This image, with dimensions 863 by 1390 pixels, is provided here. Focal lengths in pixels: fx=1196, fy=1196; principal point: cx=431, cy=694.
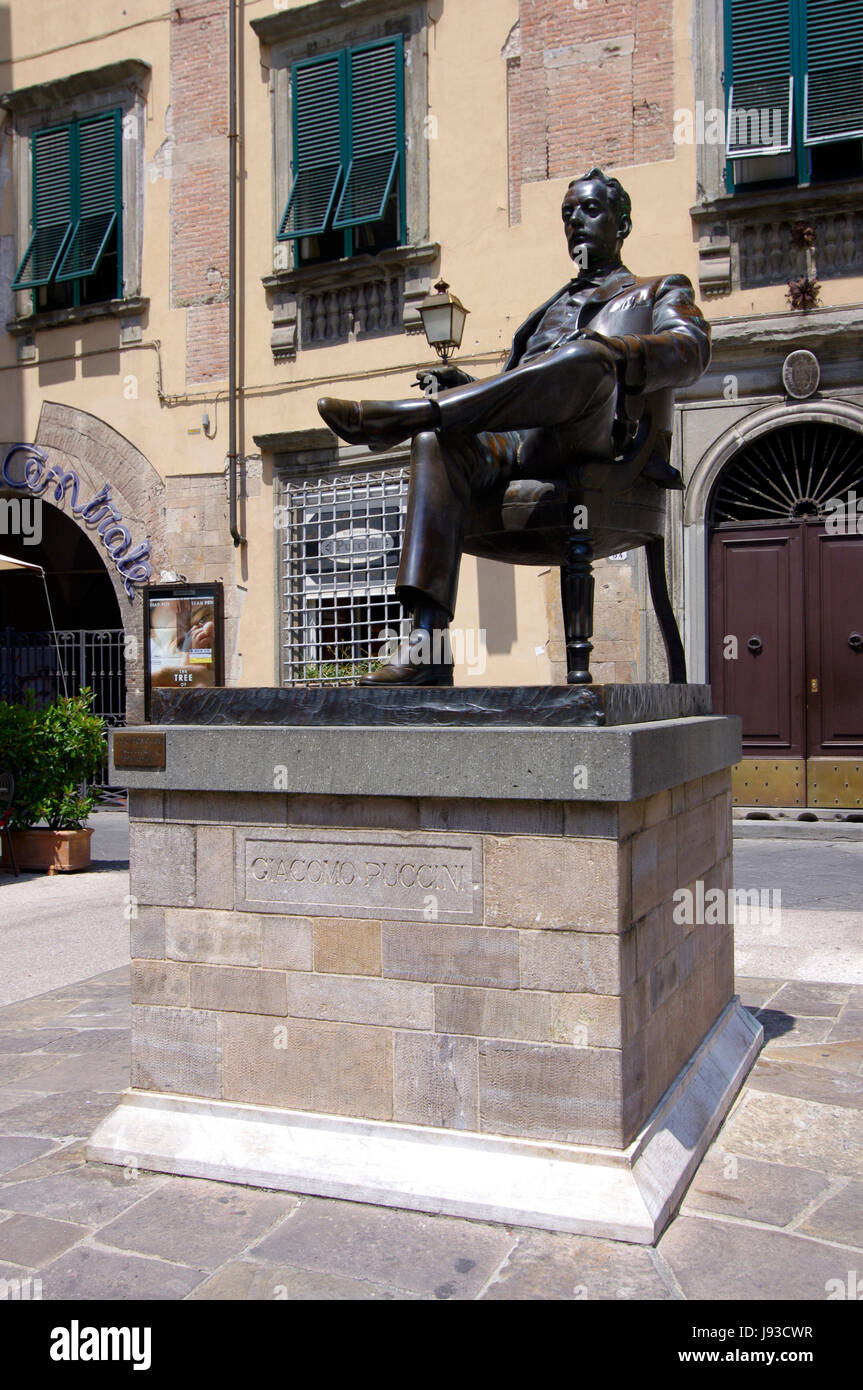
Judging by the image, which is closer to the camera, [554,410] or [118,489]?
[554,410]

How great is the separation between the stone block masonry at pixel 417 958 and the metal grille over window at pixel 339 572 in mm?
8721

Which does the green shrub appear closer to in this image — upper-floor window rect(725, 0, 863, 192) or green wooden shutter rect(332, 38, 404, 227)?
green wooden shutter rect(332, 38, 404, 227)

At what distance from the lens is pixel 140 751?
3.41 m

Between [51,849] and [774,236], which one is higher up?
[774,236]

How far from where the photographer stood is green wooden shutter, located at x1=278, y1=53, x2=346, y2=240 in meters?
12.6

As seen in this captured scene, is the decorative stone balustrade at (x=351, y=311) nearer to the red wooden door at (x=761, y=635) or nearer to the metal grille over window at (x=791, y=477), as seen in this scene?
the metal grille over window at (x=791, y=477)

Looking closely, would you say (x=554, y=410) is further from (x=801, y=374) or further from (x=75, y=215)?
(x=75, y=215)

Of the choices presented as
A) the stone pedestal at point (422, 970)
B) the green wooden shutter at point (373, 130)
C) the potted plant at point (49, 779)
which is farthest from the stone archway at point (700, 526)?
the stone pedestal at point (422, 970)

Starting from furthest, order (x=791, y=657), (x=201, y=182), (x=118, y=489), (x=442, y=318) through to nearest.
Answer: (x=118, y=489) → (x=201, y=182) → (x=791, y=657) → (x=442, y=318)

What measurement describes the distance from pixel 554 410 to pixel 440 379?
25.2 inches

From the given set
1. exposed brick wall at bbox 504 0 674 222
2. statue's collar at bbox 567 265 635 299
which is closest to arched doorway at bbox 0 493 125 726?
exposed brick wall at bbox 504 0 674 222

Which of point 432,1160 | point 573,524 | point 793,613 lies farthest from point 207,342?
point 432,1160

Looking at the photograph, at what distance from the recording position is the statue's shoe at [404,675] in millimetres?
3352
